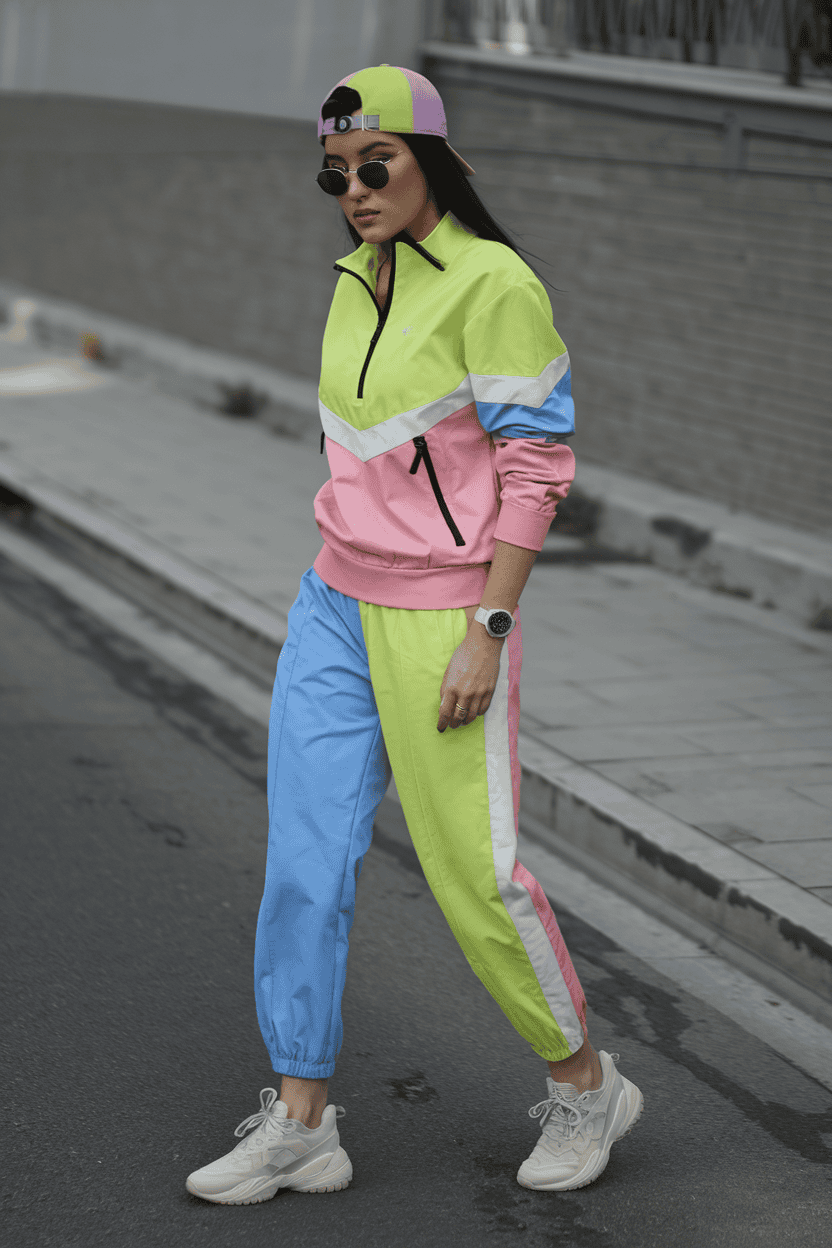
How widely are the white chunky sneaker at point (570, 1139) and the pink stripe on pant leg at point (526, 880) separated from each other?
144 millimetres

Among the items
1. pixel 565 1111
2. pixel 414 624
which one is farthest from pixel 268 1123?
pixel 414 624

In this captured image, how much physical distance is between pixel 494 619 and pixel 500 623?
0.6 inches

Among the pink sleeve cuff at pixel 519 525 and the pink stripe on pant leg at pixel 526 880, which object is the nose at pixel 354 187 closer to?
the pink sleeve cuff at pixel 519 525

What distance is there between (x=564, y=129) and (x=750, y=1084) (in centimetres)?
691

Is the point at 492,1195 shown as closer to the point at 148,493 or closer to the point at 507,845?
the point at 507,845

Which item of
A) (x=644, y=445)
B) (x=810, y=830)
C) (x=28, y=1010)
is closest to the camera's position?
(x=28, y=1010)

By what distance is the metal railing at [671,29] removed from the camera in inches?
295

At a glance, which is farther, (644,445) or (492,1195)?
(644,445)

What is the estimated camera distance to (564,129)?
29.9 ft

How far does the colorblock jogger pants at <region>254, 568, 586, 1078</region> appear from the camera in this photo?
2746 mm

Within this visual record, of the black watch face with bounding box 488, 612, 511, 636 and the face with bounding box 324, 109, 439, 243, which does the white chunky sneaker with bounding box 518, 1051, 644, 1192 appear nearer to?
the black watch face with bounding box 488, 612, 511, 636

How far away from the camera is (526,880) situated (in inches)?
109

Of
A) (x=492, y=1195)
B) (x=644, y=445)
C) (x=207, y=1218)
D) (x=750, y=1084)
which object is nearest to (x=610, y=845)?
(x=750, y=1084)

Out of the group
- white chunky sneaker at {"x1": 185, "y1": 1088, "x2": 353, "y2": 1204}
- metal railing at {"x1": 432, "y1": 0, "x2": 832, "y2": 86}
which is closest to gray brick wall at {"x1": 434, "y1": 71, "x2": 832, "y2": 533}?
metal railing at {"x1": 432, "y1": 0, "x2": 832, "y2": 86}
